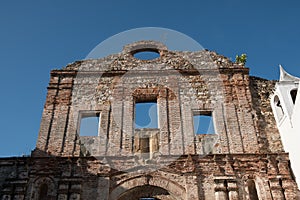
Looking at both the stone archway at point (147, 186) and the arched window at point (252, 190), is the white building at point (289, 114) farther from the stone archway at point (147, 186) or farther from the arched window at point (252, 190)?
the stone archway at point (147, 186)

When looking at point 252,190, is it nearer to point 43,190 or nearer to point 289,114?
point 289,114

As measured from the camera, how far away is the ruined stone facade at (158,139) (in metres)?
9.49

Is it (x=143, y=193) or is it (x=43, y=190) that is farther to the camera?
(x=143, y=193)

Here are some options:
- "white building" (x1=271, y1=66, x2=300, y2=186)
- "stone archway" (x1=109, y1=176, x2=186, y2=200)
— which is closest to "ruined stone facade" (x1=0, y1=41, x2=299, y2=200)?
"stone archway" (x1=109, y1=176, x2=186, y2=200)

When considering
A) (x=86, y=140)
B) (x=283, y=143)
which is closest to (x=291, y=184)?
(x=283, y=143)

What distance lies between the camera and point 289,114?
1002cm

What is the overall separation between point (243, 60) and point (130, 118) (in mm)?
6543

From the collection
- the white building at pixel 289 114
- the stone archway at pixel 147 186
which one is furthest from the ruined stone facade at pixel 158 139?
the white building at pixel 289 114

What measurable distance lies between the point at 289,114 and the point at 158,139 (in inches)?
162

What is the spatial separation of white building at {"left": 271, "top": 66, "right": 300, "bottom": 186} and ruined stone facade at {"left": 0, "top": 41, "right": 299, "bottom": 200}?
0.27 meters

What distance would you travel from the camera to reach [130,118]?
36.7 ft

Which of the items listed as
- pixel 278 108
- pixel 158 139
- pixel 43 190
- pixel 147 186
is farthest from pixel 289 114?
pixel 43 190

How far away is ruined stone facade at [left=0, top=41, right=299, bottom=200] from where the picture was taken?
9492 millimetres

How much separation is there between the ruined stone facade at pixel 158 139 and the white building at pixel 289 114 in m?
0.27
